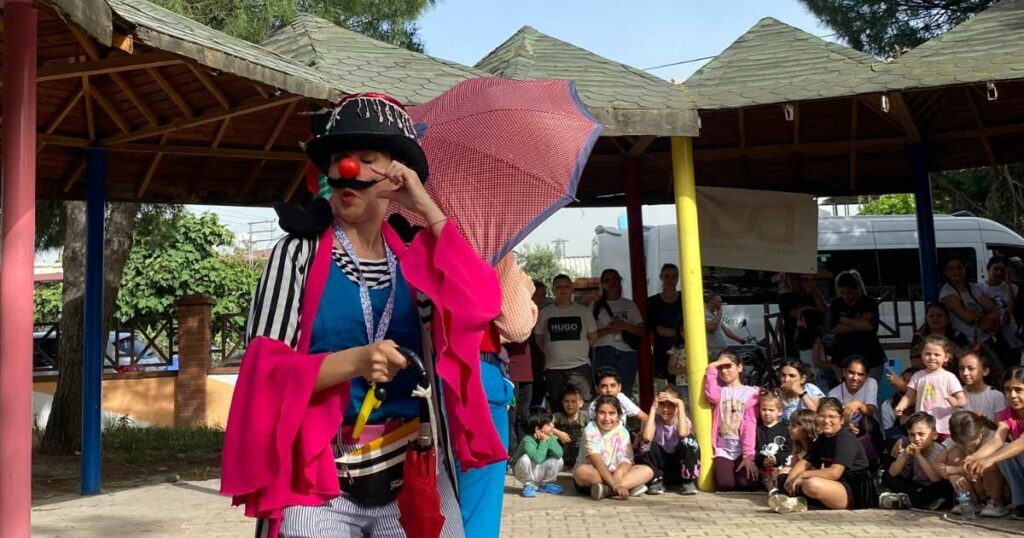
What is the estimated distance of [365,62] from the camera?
8.62 metres

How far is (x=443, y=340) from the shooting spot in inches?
98.7

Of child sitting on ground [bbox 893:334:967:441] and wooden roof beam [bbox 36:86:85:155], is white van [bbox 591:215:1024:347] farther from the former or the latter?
wooden roof beam [bbox 36:86:85:155]

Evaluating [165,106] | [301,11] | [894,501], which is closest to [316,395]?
[894,501]

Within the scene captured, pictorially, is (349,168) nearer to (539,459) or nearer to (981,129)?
(539,459)

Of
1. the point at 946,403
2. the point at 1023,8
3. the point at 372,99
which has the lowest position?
the point at 946,403

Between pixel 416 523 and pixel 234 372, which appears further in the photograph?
pixel 234 372

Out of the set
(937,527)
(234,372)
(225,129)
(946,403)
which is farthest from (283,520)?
(234,372)

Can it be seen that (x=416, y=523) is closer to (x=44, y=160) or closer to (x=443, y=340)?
(x=443, y=340)

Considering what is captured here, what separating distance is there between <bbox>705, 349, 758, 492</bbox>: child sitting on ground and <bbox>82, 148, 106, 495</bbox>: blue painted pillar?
16.2 ft

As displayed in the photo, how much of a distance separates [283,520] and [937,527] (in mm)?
5703

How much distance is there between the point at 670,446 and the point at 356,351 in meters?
6.72

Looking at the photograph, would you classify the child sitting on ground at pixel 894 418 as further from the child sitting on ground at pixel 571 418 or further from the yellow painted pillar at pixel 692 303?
the child sitting on ground at pixel 571 418

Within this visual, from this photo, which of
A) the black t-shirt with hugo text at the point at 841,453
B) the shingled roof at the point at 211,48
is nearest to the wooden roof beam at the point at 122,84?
the shingled roof at the point at 211,48

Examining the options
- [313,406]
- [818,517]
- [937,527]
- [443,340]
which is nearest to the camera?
[313,406]
